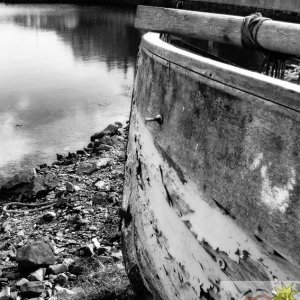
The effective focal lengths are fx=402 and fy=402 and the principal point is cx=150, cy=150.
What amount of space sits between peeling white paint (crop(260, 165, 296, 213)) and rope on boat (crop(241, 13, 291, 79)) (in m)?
0.81

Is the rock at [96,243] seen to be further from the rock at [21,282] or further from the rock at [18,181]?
the rock at [18,181]

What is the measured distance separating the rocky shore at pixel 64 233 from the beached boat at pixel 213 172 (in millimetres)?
1882

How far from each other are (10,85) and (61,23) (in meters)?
17.7

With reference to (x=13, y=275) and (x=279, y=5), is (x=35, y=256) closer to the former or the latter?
(x=13, y=275)

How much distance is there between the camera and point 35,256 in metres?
4.62

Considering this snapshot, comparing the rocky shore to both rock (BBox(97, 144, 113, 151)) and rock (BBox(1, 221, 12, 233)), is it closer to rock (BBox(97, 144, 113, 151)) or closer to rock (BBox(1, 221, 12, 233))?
rock (BBox(1, 221, 12, 233))

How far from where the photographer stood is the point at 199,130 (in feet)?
5.43

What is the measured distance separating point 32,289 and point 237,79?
141 inches

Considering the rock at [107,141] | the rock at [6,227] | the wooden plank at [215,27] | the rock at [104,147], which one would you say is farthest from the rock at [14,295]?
the rock at [107,141]

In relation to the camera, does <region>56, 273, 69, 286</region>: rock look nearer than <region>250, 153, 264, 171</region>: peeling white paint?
No

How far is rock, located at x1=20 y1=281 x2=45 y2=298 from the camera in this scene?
413 cm

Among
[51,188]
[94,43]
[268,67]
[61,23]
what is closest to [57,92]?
[51,188]

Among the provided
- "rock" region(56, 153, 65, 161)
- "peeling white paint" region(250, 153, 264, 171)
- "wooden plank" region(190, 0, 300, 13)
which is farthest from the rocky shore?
"wooden plank" region(190, 0, 300, 13)

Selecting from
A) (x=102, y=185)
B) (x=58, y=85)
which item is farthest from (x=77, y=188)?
(x=58, y=85)
